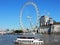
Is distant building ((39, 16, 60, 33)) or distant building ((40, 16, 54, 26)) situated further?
distant building ((40, 16, 54, 26))

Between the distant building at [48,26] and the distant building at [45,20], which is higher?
the distant building at [45,20]

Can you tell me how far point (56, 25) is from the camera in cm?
16088

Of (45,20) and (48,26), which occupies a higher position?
(45,20)

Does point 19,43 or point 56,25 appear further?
point 56,25

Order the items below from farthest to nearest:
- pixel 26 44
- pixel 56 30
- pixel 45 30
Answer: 1. pixel 45 30
2. pixel 56 30
3. pixel 26 44

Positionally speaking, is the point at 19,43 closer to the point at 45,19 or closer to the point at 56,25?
the point at 56,25

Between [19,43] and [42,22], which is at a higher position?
[42,22]

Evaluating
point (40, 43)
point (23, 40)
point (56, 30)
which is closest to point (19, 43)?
point (23, 40)

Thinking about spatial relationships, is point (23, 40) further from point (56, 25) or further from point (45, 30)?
point (45, 30)

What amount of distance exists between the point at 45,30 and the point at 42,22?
29.0ft

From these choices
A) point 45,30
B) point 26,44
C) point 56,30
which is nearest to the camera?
point 26,44

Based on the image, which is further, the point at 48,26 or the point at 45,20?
the point at 45,20

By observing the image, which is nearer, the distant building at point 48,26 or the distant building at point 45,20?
the distant building at point 48,26

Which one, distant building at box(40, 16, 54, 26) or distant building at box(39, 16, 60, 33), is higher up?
distant building at box(40, 16, 54, 26)
